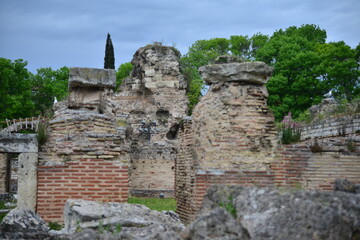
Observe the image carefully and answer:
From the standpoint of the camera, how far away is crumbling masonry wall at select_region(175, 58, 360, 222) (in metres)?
8.53

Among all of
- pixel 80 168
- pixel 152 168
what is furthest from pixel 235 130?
pixel 152 168

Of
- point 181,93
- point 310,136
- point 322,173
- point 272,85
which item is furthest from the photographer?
point 272,85

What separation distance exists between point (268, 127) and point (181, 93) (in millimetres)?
14311

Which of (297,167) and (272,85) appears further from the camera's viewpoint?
(272,85)

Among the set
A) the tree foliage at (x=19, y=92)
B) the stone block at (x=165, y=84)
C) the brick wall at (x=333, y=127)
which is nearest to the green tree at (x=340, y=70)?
the stone block at (x=165, y=84)

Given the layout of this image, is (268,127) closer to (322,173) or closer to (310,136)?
(322,173)

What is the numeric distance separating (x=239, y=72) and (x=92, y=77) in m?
3.14

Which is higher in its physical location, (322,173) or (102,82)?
(102,82)

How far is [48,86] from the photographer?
121 feet

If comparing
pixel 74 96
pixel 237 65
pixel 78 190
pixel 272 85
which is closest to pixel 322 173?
pixel 237 65

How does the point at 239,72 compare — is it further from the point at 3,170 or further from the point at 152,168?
the point at 3,170

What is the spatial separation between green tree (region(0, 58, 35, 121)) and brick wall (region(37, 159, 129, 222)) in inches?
919

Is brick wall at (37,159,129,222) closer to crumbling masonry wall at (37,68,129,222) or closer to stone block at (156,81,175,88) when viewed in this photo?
crumbling masonry wall at (37,68,129,222)

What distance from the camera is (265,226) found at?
437 cm
